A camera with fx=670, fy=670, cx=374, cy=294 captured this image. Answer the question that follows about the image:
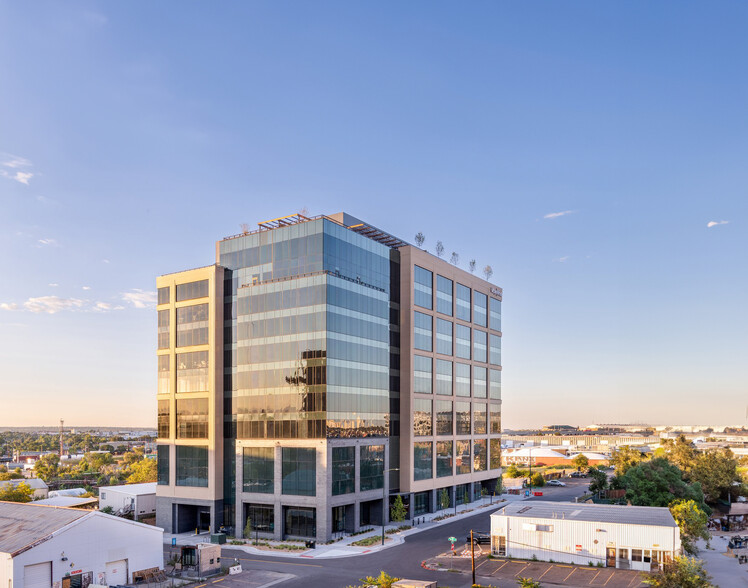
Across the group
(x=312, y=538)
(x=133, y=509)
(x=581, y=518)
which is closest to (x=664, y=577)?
(x=581, y=518)

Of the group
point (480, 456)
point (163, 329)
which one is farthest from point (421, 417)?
point (163, 329)

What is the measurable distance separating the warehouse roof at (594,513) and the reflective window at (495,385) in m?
46.3

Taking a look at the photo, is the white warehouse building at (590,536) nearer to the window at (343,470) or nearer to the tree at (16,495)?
the window at (343,470)

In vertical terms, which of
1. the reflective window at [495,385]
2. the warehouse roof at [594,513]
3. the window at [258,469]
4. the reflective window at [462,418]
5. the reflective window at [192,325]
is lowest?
the warehouse roof at [594,513]

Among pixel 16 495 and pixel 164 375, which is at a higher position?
pixel 164 375

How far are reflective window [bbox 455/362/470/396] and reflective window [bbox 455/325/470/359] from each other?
67.3 inches

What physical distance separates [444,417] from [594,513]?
38.2 meters

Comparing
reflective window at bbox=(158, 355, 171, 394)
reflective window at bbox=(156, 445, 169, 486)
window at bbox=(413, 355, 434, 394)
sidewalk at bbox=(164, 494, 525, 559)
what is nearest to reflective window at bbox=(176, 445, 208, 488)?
reflective window at bbox=(156, 445, 169, 486)

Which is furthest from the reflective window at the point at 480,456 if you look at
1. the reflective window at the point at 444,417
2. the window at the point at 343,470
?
the window at the point at 343,470

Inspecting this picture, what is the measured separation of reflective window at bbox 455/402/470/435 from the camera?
360 ft

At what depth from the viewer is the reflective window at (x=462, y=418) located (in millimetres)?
109875

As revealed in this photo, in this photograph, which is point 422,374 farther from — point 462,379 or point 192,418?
point 192,418

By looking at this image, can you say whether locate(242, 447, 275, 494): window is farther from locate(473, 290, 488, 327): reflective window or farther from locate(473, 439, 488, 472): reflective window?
locate(473, 290, 488, 327): reflective window

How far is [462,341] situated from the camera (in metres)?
112
